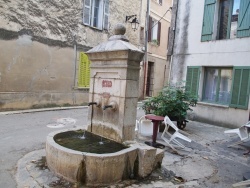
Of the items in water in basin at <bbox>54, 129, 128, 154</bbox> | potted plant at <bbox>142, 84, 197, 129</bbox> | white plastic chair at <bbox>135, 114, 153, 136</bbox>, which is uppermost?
potted plant at <bbox>142, 84, 197, 129</bbox>

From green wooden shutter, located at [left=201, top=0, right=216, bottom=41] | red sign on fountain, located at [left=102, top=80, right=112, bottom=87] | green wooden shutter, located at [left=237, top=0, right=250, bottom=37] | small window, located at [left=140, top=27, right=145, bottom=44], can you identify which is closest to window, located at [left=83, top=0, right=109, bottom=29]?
small window, located at [left=140, top=27, right=145, bottom=44]

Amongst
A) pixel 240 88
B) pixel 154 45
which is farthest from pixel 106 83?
pixel 154 45

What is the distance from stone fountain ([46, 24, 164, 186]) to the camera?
295 centimetres

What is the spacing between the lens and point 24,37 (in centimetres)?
865

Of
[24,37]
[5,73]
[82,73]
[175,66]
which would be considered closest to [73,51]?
[82,73]

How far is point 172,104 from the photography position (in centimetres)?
659

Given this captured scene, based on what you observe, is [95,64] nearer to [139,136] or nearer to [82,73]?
[139,136]

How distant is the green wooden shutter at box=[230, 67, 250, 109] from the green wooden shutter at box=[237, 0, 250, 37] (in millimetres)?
1137

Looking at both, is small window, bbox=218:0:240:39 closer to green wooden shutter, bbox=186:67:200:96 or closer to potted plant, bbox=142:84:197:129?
green wooden shutter, bbox=186:67:200:96

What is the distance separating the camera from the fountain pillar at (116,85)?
12.0ft

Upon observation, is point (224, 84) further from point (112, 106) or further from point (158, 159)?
point (112, 106)

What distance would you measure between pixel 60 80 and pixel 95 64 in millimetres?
6359

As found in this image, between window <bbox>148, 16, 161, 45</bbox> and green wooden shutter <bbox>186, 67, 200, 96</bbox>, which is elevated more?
window <bbox>148, 16, 161, 45</bbox>

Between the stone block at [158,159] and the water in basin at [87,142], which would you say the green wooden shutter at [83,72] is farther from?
the stone block at [158,159]
